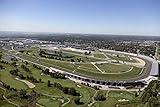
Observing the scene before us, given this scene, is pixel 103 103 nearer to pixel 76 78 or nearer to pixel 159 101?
pixel 159 101

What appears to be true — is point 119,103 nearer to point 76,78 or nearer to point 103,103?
point 103,103

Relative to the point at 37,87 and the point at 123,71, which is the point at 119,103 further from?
the point at 123,71

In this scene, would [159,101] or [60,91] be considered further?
[60,91]

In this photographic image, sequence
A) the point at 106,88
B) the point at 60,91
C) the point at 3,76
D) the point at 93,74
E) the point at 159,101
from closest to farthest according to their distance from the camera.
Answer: the point at 159,101, the point at 60,91, the point at 106,88, the point at 3,76, the point at 93,74

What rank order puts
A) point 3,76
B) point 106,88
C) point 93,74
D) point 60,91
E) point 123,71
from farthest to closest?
point 123,71 < point 93,74 < point 3,76 < point 106,88 < point 60,91

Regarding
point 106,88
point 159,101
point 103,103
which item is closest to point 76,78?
point 106,88

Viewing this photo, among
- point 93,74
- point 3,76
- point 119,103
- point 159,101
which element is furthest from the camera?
point 93,74

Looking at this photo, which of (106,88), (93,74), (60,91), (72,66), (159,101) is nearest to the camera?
(159,101)

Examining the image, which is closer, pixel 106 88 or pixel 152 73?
pixel 106 88

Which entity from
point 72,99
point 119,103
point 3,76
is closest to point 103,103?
Result: point 119,103
